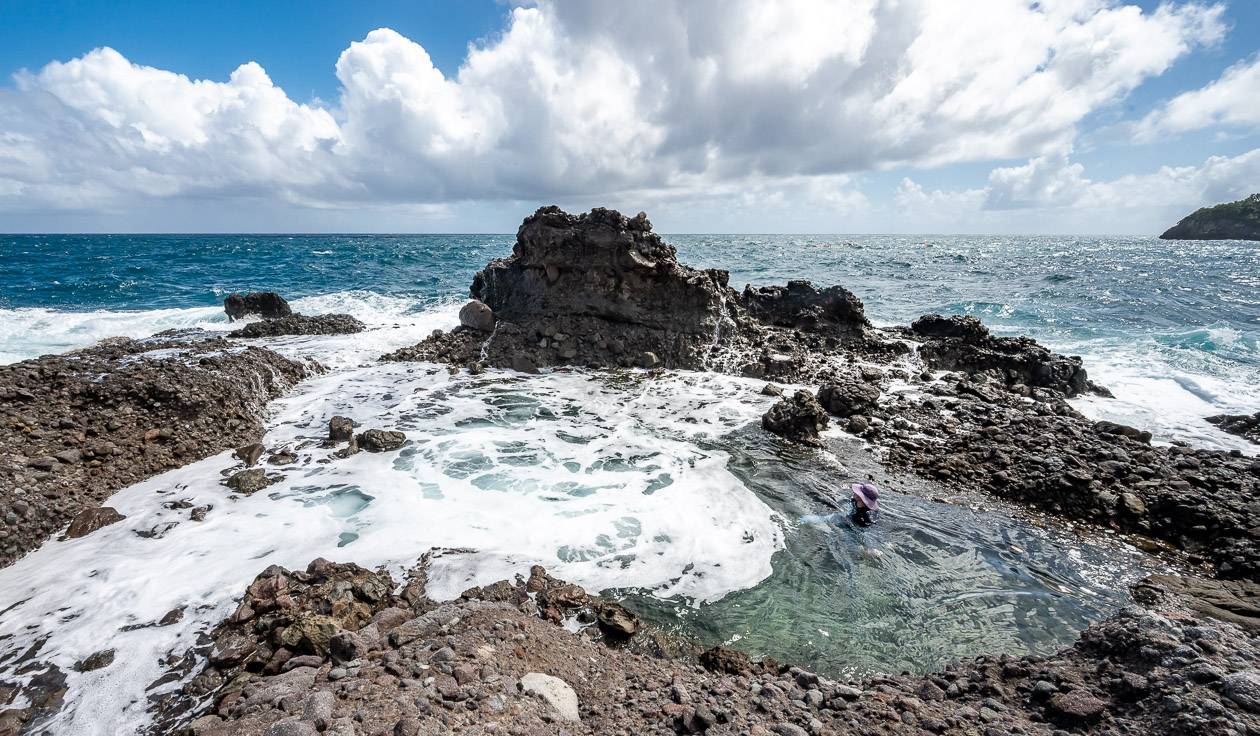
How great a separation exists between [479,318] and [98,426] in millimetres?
11324

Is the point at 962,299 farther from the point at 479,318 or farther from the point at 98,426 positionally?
the point at 98,426

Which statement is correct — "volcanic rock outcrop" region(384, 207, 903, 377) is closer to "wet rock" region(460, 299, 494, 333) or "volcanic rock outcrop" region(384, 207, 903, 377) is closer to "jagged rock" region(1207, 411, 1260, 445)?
"wet rock" region(460, 299, 494, 333)

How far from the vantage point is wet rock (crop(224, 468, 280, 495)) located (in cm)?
813

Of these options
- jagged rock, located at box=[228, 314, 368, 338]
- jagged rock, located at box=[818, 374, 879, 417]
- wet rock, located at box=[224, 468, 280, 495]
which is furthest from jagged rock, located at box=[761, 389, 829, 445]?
jagged rock, located at box=[228, 314, 368, 338]

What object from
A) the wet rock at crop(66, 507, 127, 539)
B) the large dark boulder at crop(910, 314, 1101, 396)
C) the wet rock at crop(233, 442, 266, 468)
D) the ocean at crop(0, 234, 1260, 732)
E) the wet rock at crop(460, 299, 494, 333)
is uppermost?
the wet rock at crop(460, 299, 494, 333)

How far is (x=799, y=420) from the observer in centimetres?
1097

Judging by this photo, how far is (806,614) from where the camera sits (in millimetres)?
5898

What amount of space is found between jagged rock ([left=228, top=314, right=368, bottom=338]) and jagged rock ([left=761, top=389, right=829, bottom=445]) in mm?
17078

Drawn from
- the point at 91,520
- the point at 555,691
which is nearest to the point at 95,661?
the point at 91,520

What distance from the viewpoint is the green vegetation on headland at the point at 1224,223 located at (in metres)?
102

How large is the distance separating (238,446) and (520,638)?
26.1ft

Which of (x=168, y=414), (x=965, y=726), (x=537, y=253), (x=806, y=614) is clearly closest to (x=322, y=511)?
(x=168, y=414)

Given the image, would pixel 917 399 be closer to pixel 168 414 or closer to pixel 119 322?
pixel 168 414

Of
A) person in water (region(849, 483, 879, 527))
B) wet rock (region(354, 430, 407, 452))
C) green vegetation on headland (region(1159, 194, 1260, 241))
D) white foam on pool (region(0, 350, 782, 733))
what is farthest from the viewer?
green vegetation on headland (region(1159, 194, 1260, 241))
